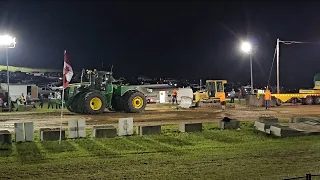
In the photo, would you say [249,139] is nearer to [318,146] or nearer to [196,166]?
[318,146]

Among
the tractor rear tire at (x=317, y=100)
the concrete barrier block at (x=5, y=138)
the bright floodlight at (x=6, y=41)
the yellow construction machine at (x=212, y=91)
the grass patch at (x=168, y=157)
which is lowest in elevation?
the grass patch at (x=168, y=157)

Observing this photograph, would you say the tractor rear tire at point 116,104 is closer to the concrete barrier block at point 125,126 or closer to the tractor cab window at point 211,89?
the tractor cab window at point 211,89

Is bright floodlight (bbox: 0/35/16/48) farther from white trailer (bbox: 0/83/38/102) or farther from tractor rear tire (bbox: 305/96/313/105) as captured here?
tractor rear tire (bbox: 305/96/313/105)

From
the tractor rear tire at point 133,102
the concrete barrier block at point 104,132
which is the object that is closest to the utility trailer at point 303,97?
the tractor rear tire at point 133,102

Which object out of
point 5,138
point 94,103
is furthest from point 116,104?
point 5,138

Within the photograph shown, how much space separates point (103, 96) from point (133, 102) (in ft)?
6.95

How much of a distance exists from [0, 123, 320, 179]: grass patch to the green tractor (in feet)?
35.9

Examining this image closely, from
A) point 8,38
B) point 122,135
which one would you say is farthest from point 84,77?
point 122,135

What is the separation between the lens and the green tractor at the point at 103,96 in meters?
27.9

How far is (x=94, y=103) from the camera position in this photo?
27.9 metres

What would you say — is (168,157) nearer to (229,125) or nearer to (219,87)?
(229,125)

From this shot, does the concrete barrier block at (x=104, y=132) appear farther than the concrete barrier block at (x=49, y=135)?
Yes

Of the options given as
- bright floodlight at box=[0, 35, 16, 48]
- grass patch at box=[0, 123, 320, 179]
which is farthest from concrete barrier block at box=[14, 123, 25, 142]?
bright floodlight at box=[0, 35, 16, 48]

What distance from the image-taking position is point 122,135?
17781 mm
